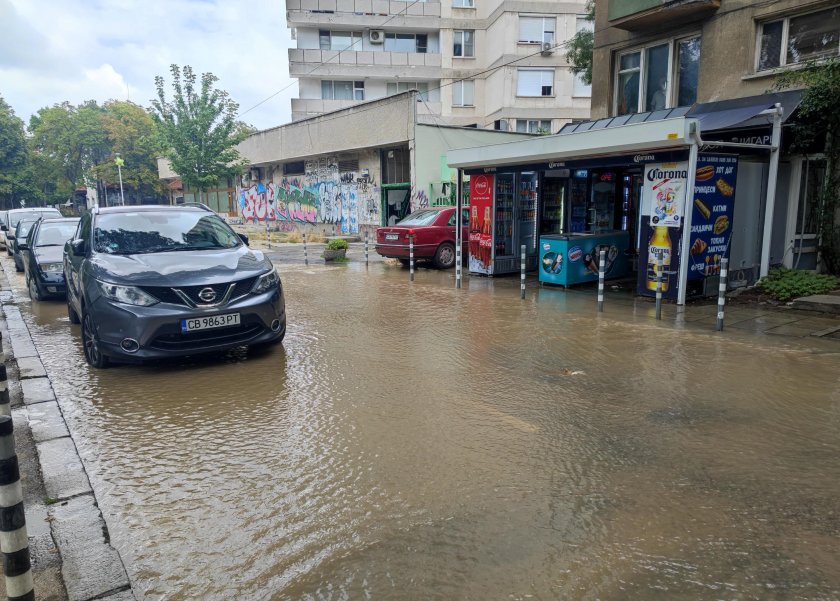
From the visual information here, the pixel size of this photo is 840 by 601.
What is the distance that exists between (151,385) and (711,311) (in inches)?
333

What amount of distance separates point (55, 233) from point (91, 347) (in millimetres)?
7119

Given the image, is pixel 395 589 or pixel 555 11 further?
pixel 555 11

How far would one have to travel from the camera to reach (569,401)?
5.59 metres

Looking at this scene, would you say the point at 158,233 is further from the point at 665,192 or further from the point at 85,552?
the point at 665,192

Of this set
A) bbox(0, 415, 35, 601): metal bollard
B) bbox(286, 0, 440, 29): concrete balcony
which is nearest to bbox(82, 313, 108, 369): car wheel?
bbox(0, 415, 35, 601): metal bollard

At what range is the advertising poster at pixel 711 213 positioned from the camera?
1012 centimetres

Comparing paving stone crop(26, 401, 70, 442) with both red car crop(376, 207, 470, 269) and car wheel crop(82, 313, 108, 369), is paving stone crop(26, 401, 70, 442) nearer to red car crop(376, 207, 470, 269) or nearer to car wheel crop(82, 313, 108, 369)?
car wheel crop(82, 313, 108, 369)

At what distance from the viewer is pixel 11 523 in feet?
7.86

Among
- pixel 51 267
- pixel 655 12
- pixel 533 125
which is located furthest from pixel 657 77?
pixel 533 125

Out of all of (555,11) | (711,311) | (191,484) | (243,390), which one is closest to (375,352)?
(243,390)

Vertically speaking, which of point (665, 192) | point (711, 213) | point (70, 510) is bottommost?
point (70, 510)

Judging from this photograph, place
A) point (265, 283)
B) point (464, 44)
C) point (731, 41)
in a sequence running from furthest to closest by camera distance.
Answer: point (464, 44) → point (731, 41) → point (265, 283)

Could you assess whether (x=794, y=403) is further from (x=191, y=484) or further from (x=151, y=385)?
(x=151, y=385)

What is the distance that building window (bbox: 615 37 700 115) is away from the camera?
1475 cm
